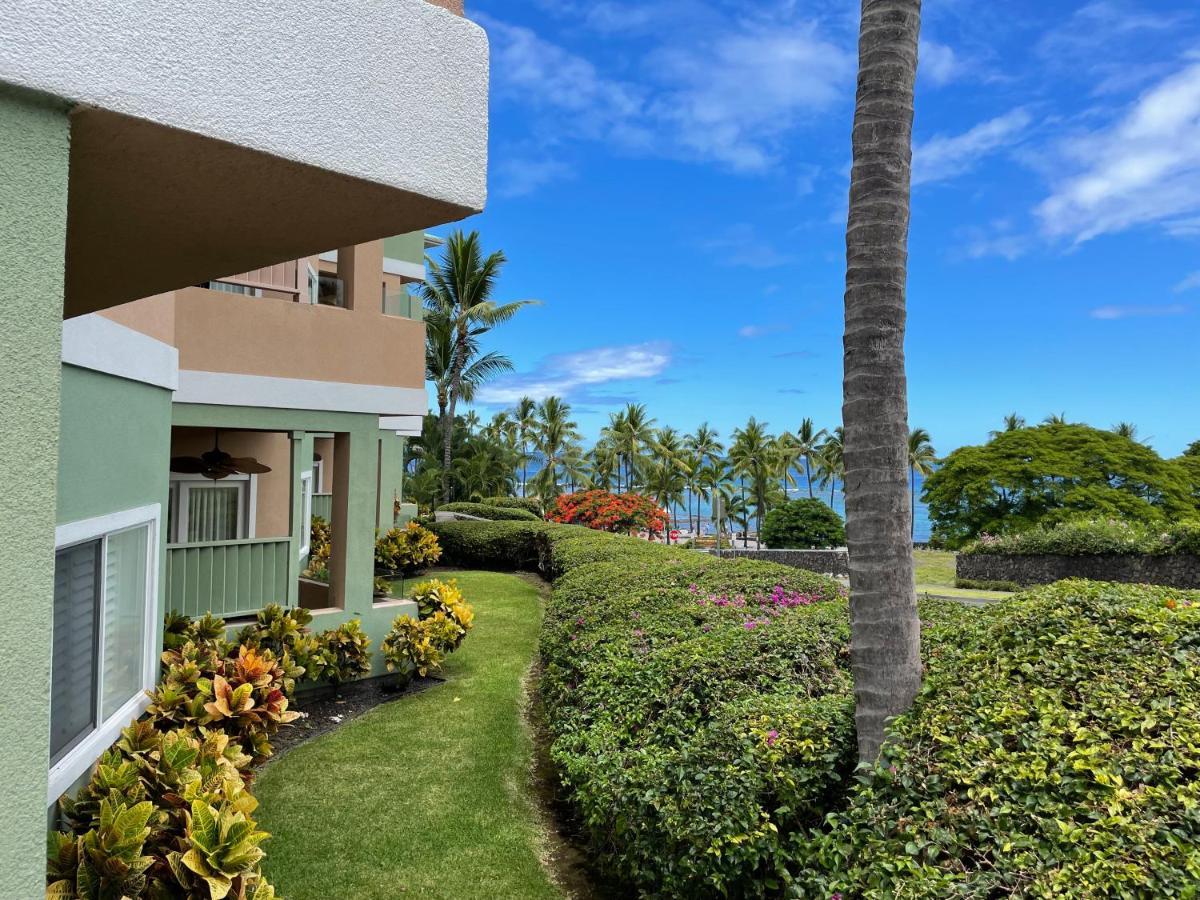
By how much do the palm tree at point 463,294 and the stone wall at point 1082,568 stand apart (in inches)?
792

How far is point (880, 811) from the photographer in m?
3.48

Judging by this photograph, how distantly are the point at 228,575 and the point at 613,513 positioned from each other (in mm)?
17794

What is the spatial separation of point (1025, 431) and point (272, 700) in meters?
41.0

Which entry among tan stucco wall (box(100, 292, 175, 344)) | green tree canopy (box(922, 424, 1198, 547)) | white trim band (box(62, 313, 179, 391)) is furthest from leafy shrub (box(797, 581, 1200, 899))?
green tree canopy (box(922, 424, 1198, 547))

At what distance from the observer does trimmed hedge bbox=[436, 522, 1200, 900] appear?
2.96 meters

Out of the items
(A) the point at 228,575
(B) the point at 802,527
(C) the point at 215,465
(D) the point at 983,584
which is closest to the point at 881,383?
(A) the point at 228,575

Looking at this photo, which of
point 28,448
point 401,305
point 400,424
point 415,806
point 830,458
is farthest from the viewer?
point 830,458

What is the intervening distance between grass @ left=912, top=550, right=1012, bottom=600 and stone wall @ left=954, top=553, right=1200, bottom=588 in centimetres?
125

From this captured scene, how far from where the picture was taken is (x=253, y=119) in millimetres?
1973

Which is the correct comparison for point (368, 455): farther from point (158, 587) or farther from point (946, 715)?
point (946, 715)

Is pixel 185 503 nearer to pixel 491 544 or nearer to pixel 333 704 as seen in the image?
pixel 333 704

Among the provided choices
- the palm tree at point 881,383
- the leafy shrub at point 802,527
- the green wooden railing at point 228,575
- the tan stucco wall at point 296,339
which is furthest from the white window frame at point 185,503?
the leafy shrub at point 802,527

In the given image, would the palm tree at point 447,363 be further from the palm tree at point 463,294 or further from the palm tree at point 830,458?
the palm tree at point 830,458

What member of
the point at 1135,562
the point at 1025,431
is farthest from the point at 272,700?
the point at 1025,431
